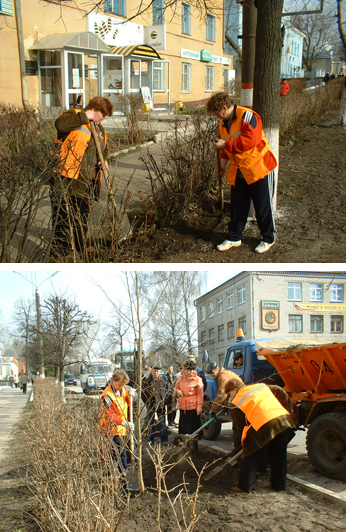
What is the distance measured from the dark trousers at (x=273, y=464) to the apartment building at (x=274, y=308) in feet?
3.47

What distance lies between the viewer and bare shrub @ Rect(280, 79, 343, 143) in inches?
471

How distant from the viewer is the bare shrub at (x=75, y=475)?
9.34 feet

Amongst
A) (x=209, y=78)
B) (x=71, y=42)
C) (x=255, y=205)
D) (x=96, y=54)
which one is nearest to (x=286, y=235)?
(x=255, y=205)

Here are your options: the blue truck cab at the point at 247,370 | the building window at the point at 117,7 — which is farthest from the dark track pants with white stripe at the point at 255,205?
the building window at the point at 117,7

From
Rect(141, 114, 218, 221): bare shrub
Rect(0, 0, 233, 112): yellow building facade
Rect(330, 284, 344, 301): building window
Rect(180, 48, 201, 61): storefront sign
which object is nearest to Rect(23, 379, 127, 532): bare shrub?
Rect(141, 114, 218, 221): bare shrub

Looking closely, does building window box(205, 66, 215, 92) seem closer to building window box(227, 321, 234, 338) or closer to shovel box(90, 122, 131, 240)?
building window box(227, 321, 234, 338)

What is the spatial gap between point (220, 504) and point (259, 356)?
3169 mm

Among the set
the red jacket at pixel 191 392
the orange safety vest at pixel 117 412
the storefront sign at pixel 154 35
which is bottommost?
the red jacket at pixel 191 392

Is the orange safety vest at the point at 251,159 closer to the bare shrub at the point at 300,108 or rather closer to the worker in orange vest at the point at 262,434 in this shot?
the worker in orange vest at the point at 262,434

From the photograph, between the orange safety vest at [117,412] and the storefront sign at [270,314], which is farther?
the storefront sign at [270,314]

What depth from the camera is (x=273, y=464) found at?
170 inches

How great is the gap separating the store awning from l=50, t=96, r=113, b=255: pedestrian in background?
1499 cm

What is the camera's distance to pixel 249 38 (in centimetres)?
671

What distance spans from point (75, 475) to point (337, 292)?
3.83 metres
